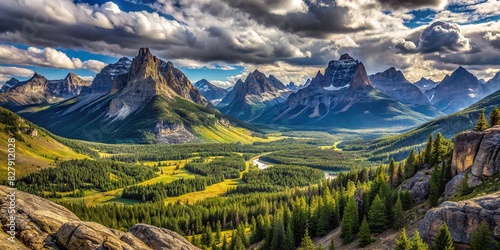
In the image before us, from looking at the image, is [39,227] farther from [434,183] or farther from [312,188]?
[312,188]

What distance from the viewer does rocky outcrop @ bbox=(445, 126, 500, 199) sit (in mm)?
66688

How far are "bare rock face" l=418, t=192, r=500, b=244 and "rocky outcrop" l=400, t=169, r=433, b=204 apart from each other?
31.8 metres

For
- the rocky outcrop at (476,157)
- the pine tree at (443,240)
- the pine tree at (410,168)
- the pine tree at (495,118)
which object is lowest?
the pine tree at (443,240)

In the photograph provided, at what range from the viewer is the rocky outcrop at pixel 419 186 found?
86.8 metres

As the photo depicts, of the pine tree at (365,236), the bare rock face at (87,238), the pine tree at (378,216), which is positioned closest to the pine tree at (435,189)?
the pine tree at (378,216)

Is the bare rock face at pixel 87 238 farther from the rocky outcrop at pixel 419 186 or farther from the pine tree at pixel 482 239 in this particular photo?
the rocky outcrop at pixel 419 186

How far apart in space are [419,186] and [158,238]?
234ft

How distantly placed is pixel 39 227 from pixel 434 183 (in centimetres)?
8218

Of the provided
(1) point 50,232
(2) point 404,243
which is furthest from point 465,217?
(1) point 50,232

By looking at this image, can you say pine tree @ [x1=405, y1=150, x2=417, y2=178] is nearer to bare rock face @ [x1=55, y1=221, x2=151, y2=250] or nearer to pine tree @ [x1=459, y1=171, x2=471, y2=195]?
pine tree @ [x1=459, y1=171, x2=471, y2=195]

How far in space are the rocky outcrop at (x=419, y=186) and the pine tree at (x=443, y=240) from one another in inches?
1488

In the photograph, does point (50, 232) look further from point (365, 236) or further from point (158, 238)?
point (365, 236)

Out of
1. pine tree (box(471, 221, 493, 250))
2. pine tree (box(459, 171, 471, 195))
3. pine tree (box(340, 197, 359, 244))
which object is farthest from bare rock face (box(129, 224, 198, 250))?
pine tree (box(459, 171, 471, 195))

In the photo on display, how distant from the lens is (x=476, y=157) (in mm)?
70500
